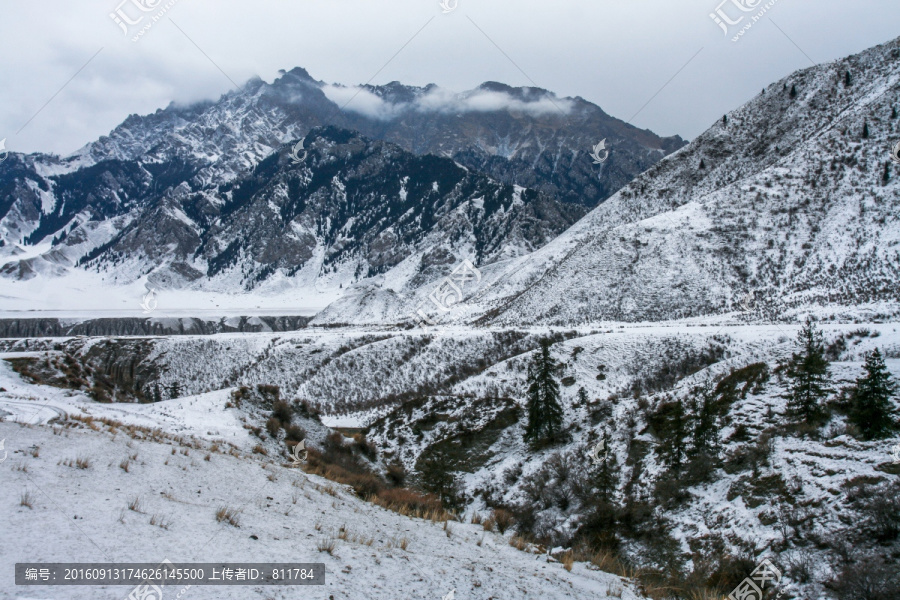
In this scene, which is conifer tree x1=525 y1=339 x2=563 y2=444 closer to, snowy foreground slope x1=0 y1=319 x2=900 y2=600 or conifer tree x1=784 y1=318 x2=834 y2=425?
snowy foreground slope x1=0 y1=319 x2=900 y2=600

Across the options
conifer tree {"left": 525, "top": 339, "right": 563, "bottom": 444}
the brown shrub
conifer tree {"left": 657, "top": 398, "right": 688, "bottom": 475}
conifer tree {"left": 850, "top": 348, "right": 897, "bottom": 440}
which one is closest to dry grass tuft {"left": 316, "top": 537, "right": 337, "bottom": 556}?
conifer tree {"left": 657, "top": 398, "right": 688, "bottom": 475}

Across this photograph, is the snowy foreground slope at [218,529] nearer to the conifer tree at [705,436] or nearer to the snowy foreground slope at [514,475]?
the snowy foreground slope at [514,475]

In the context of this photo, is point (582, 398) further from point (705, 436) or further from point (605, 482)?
point (605, 482)

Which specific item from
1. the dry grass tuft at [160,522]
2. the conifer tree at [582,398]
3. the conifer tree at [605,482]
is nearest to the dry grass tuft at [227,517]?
the dry grass tuft at [160,522]

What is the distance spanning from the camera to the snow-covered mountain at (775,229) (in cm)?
5022

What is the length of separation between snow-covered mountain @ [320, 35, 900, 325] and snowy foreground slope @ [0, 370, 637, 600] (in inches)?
1753

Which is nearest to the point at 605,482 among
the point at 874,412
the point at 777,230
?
the point at 874,412

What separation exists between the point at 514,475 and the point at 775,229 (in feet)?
181

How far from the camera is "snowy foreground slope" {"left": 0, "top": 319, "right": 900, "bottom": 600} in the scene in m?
7.48

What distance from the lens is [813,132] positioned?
75.1 m

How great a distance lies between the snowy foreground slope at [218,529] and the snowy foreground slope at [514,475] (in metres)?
0.05

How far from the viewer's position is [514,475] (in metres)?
23.9

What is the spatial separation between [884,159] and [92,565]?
84.1 metres

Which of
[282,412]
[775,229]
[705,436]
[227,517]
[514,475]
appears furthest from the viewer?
[775,229]
